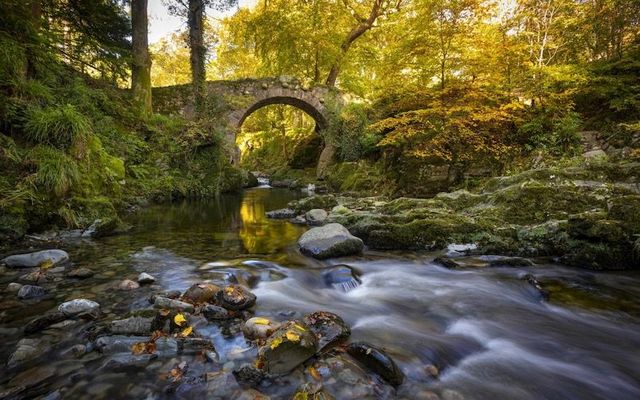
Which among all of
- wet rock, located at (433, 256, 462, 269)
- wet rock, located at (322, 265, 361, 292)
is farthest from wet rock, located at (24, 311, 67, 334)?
wet rock, located at (433, 256, 462, 269)

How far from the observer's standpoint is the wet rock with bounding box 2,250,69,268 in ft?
12.5

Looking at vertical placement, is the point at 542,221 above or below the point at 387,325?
above

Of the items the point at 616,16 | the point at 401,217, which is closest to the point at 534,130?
the point at 616,16

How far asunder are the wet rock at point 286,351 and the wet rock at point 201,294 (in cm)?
101

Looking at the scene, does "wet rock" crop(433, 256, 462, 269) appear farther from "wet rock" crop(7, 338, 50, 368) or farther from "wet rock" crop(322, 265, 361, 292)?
"wet rock" crop(7, 338, 50, 368)

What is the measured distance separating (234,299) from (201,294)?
33 centimetres

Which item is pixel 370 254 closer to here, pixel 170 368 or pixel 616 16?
pixel 170 368

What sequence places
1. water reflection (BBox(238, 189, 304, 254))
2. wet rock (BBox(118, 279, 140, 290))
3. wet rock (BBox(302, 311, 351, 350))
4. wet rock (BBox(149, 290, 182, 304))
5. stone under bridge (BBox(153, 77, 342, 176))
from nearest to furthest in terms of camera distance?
wet rock (BBox(302, 311, 351, 350)) → wet rock (BBox(149, 290, 182, 304)) → wet rock (BBox(118, 279, 140, 290)) → water reflection (BBox(238, 189, 304, 254)) → stone under bridge (BBox(153, 77, 342, 176))

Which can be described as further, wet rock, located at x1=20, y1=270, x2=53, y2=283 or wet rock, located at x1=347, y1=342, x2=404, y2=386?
wet rock, located at x1=20, y1=270, x2=53, y2=283

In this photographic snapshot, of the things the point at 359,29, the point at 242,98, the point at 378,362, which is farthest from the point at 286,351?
the point at 359,29

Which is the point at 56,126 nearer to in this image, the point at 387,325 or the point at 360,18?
the point at 387,325

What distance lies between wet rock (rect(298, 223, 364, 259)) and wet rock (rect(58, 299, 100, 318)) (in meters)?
2.77

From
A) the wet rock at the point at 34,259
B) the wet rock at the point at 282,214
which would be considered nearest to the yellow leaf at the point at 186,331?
the wet rock at the point at 34,259

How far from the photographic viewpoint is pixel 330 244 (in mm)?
5023
